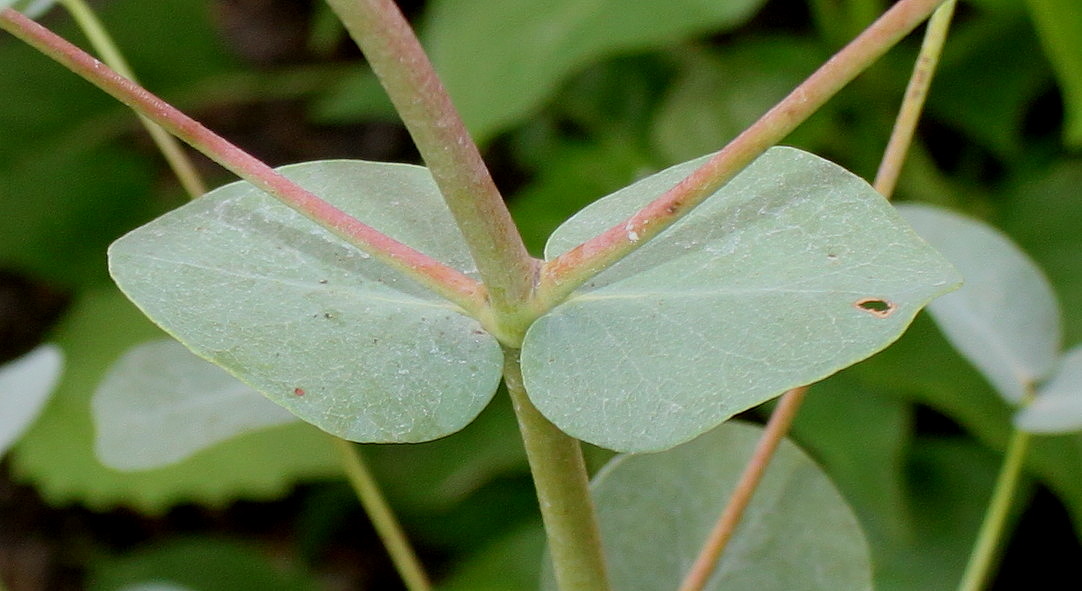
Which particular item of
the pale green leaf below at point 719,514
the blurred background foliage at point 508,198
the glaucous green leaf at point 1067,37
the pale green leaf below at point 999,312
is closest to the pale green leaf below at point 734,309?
the pale green leaf below at point 719,514

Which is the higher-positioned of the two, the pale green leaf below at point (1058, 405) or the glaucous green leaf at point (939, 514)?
the pale green leaf below at point (1058, 405)

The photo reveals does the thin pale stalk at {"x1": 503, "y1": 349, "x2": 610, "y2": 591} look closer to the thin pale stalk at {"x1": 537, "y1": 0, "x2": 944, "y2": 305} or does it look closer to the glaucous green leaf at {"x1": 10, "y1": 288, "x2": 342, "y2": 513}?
the thin pale stalk at {"x1": 537, "y1": 0, "x2": 944, "y2": 305}

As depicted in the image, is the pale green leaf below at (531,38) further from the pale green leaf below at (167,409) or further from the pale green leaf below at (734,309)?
the pale green leaf below at (734,309)

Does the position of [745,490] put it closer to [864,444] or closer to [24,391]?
[24,391]

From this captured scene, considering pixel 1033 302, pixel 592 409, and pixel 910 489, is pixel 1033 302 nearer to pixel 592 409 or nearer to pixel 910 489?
pixel 592 409

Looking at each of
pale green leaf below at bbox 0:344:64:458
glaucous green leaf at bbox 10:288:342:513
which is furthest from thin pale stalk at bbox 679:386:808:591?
glaucous green leaf at bbox 10:288:342:513
